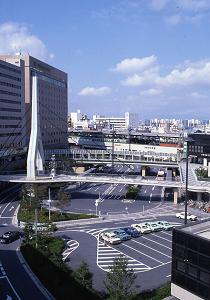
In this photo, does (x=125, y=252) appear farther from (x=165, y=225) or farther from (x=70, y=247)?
(x=165, y=225)

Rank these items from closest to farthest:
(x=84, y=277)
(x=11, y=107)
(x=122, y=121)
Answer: (x=84, y=277) < (x=11, y=107) < (x=122, y=121)

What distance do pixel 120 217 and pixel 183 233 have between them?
16.0 m

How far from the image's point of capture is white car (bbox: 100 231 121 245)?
2041cm

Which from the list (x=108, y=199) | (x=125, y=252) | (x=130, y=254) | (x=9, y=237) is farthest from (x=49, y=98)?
(x=130, y=254)

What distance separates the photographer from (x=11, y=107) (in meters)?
42.8

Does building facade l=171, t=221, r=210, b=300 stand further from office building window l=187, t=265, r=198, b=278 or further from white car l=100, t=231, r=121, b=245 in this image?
white car l=100, t=231, r=121, b=245

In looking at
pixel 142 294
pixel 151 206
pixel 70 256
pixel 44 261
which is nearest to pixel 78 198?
pixel 151 206

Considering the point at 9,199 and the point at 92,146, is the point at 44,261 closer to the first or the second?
the point at 9,199

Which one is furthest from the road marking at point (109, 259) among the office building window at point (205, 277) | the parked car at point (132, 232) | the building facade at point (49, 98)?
the building facade at point (49, 98)

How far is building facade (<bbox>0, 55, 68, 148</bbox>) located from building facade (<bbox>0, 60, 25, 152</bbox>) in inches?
95.6

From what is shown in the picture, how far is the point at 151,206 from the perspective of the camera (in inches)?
1168

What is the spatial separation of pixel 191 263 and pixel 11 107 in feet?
117

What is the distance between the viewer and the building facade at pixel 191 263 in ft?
32.0

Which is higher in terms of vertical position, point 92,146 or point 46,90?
point 46,90
